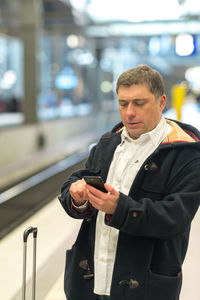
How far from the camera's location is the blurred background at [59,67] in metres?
13.1

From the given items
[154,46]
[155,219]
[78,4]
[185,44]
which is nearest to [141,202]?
[155,219]

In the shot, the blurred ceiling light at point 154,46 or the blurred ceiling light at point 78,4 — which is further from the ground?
the blurred ceiling light at point 78,4

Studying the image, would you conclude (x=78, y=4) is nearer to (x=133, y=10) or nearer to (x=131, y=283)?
(x=133, y=10)

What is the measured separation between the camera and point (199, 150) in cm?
193

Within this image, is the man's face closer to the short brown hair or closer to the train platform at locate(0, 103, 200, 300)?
the short brown hair

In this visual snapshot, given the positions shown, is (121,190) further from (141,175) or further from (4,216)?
(4,216)

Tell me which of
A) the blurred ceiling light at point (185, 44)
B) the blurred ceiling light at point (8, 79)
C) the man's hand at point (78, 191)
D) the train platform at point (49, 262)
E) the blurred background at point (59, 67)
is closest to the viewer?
the man's hand at point (78, 191)

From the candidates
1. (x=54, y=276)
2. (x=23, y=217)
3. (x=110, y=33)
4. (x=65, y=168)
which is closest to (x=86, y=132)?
(x=110, y=33)

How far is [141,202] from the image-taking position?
6.10 ft

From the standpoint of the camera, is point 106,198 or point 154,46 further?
point 154,46

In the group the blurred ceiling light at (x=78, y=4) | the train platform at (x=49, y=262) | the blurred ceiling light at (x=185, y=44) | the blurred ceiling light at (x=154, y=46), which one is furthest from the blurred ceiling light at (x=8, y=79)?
the train platform at (x=49, y=262)

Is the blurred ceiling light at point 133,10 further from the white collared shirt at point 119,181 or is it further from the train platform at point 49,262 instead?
the white collared shirt at point 119,181

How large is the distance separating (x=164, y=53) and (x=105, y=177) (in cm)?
2457

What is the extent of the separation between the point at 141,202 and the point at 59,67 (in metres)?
20.2
